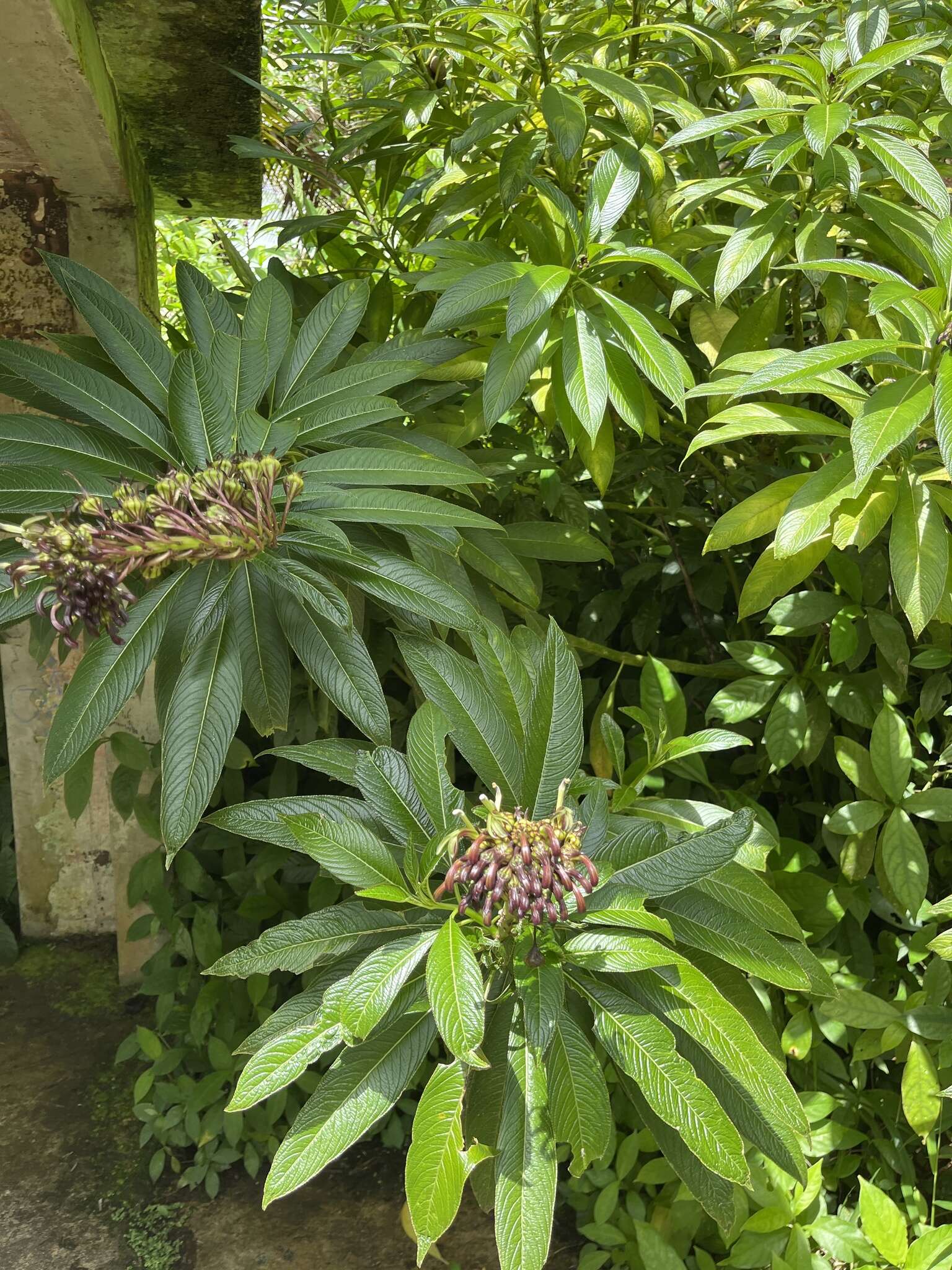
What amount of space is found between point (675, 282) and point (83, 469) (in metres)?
0.98

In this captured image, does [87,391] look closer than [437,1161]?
No

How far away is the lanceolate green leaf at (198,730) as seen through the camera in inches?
40.5

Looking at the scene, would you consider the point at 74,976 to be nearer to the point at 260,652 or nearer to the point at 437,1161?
the point at 260,652

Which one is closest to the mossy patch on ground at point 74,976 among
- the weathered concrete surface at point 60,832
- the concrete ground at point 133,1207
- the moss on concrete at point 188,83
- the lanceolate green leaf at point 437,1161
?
the weathered concrete surface at point 60,832

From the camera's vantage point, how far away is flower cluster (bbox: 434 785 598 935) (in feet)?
2.79

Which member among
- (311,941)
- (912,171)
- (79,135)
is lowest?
(311,941)

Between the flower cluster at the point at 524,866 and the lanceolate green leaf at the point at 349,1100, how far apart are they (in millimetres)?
252

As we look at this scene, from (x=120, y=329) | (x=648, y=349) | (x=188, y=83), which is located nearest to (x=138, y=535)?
(x=120, y=329)

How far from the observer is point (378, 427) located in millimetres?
1431

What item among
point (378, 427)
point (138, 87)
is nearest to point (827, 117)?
point (378, 427)

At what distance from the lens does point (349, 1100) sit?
1.00 metres

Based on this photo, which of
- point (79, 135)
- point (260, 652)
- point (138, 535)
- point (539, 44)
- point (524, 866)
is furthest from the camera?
point (79, 135)

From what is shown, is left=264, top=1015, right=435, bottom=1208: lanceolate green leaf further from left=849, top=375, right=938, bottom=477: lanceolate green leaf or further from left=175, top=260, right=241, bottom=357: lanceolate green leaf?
left=175, top=260, right=241, bottom=357: lanceolate green leaf

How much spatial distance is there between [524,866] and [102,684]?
0.50 m
